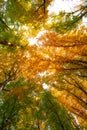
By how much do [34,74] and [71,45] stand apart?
5.55 feet

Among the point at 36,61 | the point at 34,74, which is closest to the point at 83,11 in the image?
the point at 36,61

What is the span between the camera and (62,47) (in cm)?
677

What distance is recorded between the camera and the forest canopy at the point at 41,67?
4.22 meters

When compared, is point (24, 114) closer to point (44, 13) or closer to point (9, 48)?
point (9, 48)

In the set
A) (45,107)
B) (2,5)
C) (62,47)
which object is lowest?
(45,107)

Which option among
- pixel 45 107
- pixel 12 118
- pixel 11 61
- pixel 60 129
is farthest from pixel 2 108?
pixel 11 61

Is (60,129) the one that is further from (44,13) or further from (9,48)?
(44,13)

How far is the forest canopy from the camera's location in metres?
4.22

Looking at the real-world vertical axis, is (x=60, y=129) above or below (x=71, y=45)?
below

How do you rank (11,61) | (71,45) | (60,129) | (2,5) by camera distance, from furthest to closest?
(11,61)
(71,45)
(2,5)
(60,129)

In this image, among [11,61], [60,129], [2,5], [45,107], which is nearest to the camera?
[60,129]

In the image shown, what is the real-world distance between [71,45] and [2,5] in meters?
2.26

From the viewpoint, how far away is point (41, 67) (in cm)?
682

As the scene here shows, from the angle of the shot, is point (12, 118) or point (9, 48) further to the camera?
point (9, 48)
